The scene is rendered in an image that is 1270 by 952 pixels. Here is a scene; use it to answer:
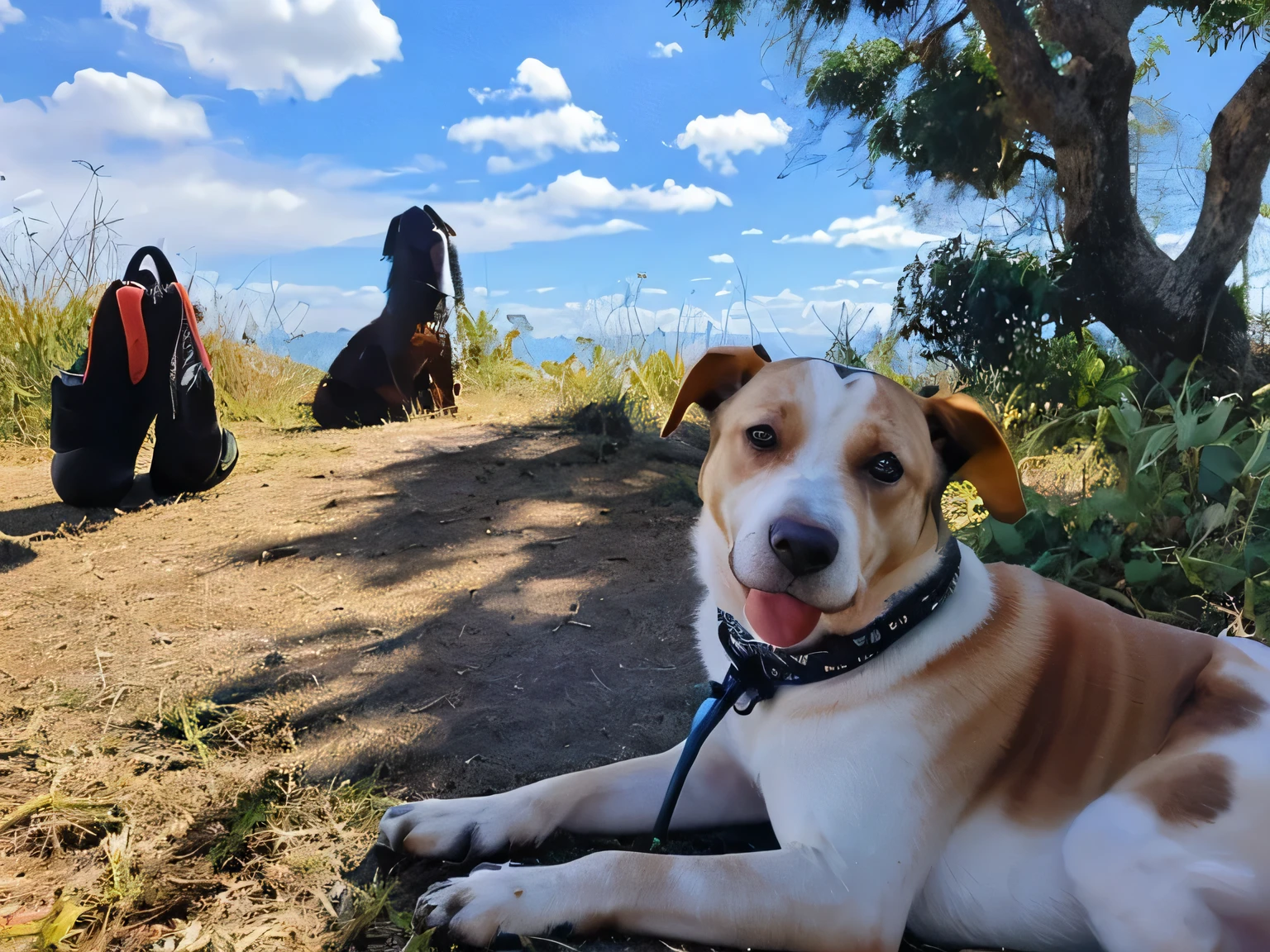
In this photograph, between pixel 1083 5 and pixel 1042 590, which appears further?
pixel 1083 5

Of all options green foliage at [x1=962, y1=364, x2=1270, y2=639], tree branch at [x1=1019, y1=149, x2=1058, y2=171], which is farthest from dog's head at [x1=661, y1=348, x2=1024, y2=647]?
tree branch at [x1=1019, y1=149, x2=1058, y2=171]

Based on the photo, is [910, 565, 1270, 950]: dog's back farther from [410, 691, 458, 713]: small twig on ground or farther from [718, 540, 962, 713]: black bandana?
[410, 691, 458, 713]: small twig on ground

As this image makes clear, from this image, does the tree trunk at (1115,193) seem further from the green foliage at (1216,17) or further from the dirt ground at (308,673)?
the dirt ground at (308,673)

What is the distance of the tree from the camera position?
5.21m

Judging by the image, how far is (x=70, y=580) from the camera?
13.8 ft

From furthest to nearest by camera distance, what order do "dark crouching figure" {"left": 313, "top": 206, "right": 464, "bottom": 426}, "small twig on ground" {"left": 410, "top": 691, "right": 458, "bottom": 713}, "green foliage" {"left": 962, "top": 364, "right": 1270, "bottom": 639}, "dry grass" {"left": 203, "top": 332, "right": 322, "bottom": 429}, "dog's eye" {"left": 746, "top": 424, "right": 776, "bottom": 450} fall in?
"dry grass" {"left": 203, "top": 332, "right": 322, "bottom": 429}, "dark crouching figure" {"left": 313, "top": 206, "right": 464, "bottom": 426}, "green foliage" {"left": 962, "top": 364, "right": 1270, "bottom": 639}, "small twig on ground" {"left": 410, "top": 691, "right": 458, "bottom": 713}, "dog's eye" {"left": 746, "top": 424, "right": 776, "bottom": 450}

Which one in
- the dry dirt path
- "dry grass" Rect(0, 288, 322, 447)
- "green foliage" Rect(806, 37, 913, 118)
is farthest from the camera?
"dry grass" Rect(0, 288, 322, 447)

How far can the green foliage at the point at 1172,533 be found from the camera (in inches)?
132

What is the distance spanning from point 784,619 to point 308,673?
2.16m

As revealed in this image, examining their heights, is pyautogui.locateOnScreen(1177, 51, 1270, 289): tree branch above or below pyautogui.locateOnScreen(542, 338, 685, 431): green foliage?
above

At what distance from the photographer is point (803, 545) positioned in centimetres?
157

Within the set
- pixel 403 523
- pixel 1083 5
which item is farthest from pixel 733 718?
pixel 1083 5

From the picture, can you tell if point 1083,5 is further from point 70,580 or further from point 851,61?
point 70,580

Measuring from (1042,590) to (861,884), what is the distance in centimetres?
90
